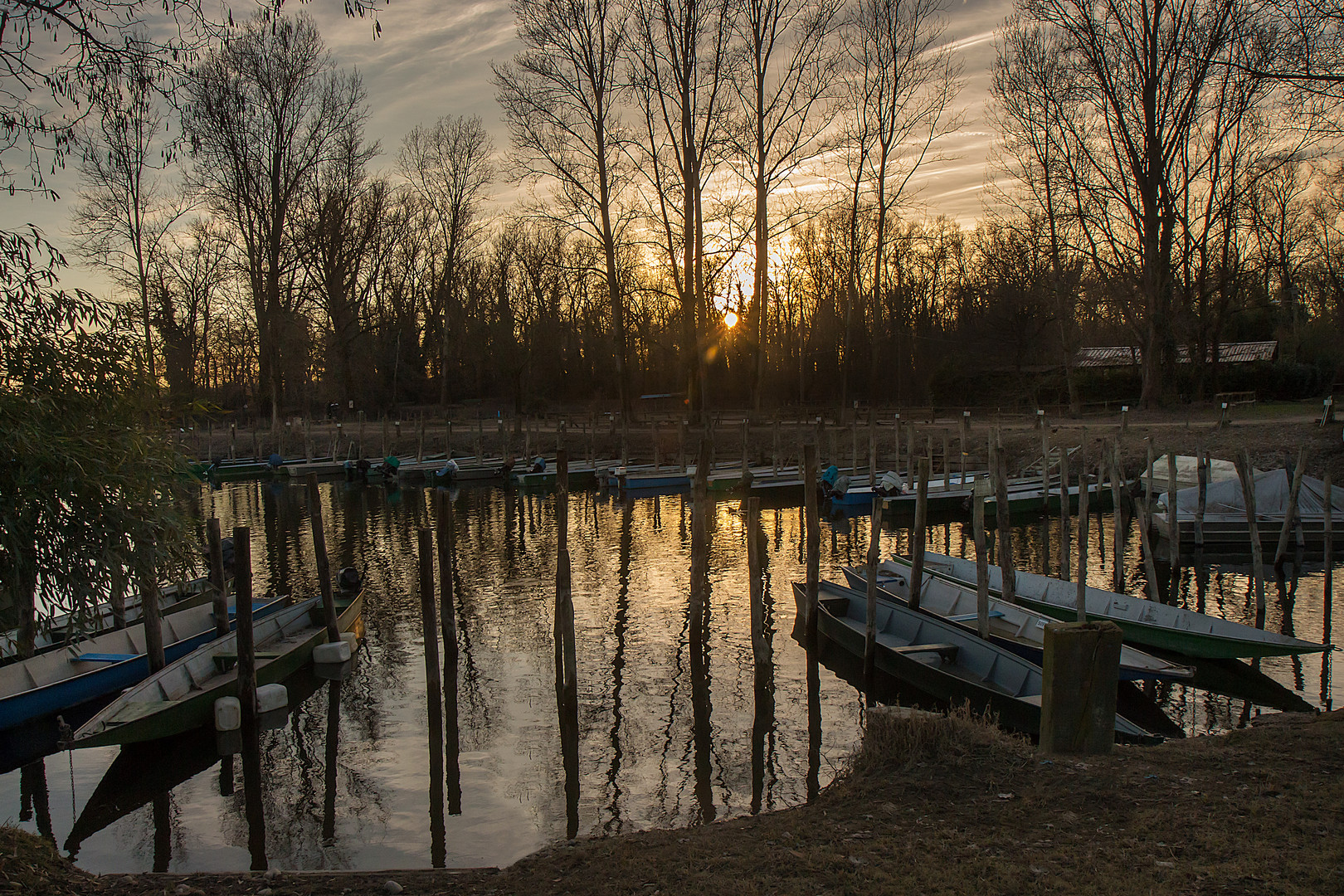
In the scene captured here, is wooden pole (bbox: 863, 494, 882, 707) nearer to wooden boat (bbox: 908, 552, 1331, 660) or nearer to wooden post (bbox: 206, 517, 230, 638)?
wooden boat (bbox: 908, 552, 1331, 660)

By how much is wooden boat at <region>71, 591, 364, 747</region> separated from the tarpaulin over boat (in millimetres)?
17610

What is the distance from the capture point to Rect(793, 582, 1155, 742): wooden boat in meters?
10.3

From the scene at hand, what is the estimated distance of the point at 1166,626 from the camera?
12727 millimetres

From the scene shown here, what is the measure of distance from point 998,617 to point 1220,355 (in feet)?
133

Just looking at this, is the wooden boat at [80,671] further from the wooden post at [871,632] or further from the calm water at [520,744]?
the wooden post at [871,632]

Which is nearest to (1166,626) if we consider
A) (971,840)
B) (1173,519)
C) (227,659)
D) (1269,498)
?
(1173,519)

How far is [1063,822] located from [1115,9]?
36780 millimetres

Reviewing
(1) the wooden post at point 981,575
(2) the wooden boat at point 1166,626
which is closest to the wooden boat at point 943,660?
A: (1) the wooden post at point 981,575

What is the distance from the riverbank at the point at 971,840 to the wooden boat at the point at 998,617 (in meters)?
2.86

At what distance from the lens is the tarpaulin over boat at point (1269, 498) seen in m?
19.6

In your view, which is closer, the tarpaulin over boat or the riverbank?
the riverbank

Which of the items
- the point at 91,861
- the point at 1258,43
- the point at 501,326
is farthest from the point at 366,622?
the point at 501,326

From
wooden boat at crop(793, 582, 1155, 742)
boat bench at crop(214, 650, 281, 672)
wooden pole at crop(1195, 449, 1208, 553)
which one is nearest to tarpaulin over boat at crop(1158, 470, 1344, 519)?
wooden pole at crop(1195, 449, 1208, 553)

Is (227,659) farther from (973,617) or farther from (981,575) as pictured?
(973,617)
